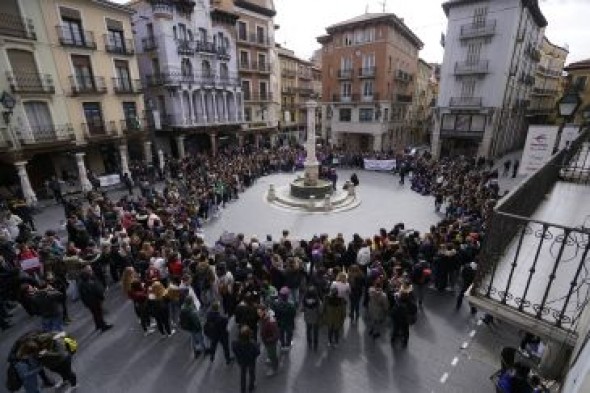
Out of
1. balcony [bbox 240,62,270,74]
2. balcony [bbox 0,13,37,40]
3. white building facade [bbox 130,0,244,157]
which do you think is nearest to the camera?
balcony [bbox 0,13,37,40]

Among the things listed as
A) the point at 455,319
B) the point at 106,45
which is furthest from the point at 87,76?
the point at 455,319

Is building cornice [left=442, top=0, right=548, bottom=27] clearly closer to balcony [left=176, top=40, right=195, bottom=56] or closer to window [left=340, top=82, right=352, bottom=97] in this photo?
window [left=340, top=82, right=352, bottom=97]

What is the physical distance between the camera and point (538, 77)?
127 feet

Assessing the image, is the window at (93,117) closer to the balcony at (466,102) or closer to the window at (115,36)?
the window at (115,36)

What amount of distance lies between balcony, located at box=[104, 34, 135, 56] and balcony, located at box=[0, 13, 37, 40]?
171 inches

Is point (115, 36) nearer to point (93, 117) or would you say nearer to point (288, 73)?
point (93, 117)

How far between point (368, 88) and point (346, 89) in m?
2.93

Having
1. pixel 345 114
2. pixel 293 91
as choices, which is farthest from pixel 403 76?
pixel 293 91

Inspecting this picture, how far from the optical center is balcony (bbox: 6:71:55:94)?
56.7 ft

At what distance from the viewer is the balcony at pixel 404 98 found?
Result: 36.0m

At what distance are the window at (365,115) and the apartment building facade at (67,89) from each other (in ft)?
74.4

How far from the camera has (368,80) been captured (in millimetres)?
33781

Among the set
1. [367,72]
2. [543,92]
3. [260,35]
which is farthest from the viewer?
[543,92]

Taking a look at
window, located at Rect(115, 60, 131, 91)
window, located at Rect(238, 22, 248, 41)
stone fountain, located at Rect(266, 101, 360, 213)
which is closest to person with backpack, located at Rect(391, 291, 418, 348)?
stone fountain, located at Rect(266, 101, 360, 213)
